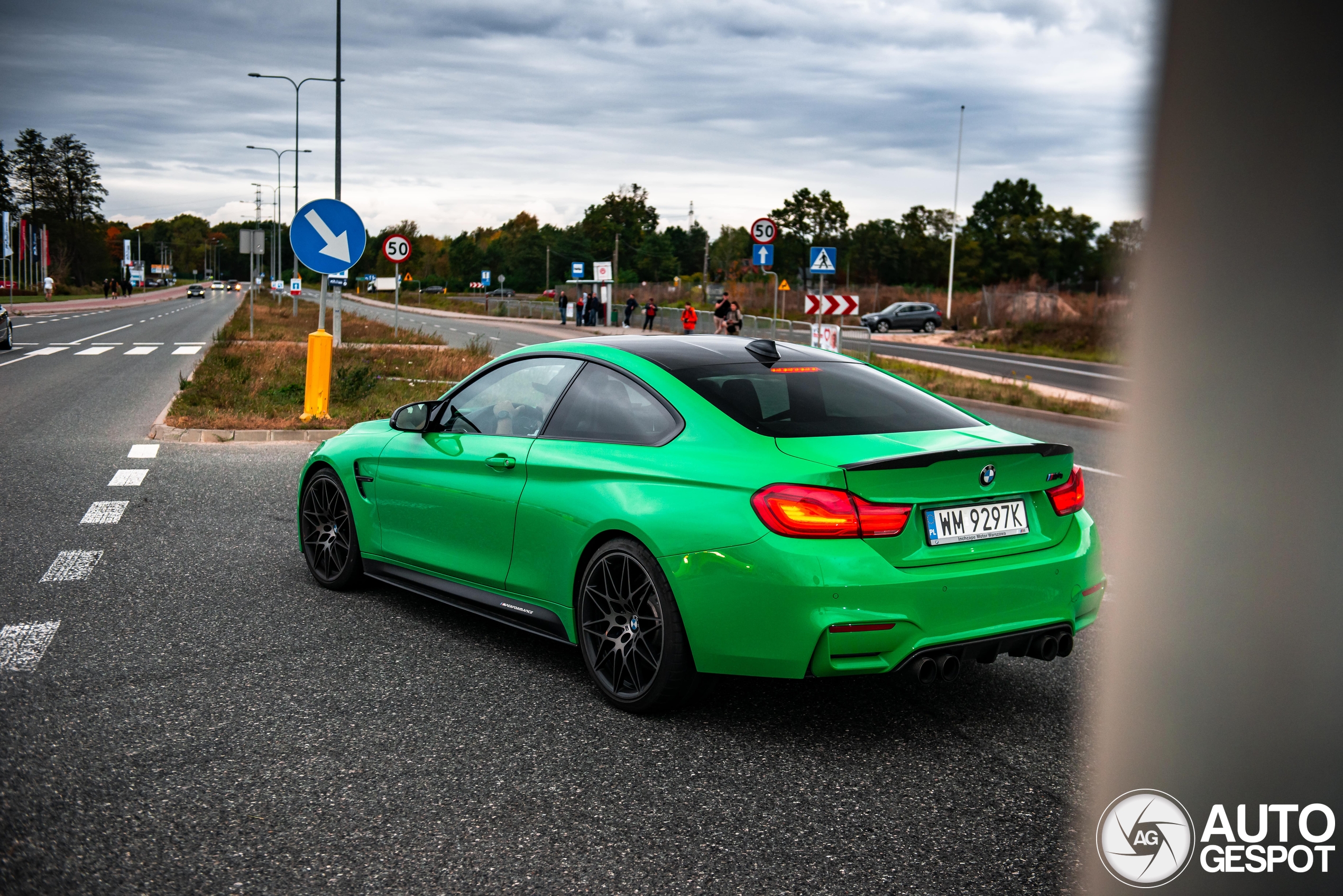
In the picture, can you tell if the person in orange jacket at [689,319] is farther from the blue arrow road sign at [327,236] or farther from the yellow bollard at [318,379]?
the yellow bollard at [318,379]

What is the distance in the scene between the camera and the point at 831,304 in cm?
2289

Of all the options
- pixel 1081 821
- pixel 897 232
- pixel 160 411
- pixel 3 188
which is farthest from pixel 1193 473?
pixel 3 188

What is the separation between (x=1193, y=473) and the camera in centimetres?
118

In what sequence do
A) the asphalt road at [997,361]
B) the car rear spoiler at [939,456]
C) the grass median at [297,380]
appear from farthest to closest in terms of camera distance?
the asphalt road at [997,361] < the grass median at [297,380] < the car rear spoiler at [939,456]

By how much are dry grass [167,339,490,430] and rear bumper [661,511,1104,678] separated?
9.54 meters

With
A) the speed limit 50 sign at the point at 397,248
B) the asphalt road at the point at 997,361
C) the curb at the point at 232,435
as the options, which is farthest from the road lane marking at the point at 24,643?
the speed limit 50 sign at the point at 397,248

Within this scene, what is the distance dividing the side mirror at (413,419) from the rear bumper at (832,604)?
6.50 ft

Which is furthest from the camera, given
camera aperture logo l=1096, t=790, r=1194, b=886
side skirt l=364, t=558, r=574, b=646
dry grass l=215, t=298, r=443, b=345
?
dry grass l=215, t=298, r=443, b=345

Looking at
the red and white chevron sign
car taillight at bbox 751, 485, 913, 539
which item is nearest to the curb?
car taillight at bbox 751, 485, 913, 539

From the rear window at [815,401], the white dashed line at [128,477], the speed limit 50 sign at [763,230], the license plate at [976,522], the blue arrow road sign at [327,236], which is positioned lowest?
the white dashed line at [128,477]

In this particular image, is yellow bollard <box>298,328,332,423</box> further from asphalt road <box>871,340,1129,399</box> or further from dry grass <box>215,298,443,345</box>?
dry grass <box>215,298,443,345</box>

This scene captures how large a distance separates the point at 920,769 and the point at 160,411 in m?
13.0

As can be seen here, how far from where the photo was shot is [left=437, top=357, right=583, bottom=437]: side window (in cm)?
477

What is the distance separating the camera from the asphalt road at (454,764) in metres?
2.83
